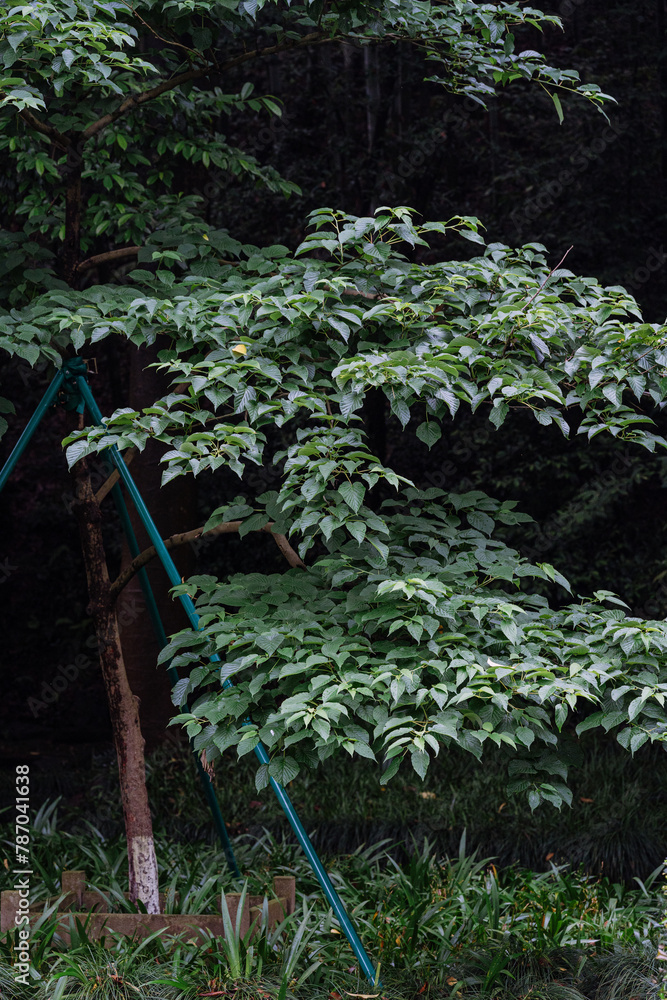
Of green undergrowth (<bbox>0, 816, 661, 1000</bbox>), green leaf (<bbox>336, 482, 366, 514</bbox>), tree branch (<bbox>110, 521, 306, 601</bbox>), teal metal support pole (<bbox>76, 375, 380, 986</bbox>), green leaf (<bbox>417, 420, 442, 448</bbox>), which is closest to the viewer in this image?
green leaf (<bbox>336, 482, 366, 514</bbox>)

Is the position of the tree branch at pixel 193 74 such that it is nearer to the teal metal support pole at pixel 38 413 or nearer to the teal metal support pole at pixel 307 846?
the teal metal support pole at pixel 38 413

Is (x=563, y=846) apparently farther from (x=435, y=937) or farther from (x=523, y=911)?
(x=435, y=937)

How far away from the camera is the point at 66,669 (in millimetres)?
7168

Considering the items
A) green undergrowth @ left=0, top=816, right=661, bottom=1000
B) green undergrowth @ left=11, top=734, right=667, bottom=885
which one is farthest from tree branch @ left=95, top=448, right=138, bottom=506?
green undergrowth @ left=11, top=734, right=667, bottom=885

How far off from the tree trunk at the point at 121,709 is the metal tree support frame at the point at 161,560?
0.14 metres

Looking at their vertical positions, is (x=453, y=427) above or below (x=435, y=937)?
above

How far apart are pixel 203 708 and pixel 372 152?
5436 mm

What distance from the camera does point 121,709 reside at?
347 cm

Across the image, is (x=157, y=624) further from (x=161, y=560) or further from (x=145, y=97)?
(x=145, y=97)

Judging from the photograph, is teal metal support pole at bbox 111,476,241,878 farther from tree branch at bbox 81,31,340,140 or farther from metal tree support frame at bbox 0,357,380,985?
tree branch at bbox 81,31,340,140

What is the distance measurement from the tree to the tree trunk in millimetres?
677

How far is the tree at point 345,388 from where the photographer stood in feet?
7.63

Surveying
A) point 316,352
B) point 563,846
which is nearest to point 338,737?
point 316,352

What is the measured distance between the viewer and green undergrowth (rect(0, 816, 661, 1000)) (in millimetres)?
2908
